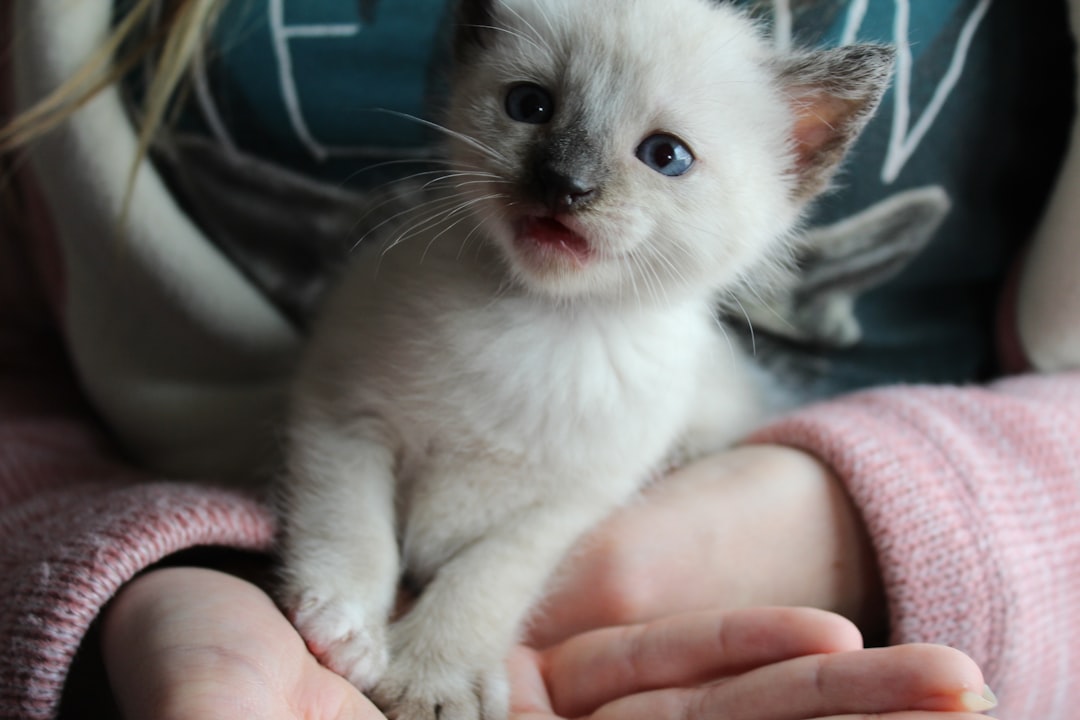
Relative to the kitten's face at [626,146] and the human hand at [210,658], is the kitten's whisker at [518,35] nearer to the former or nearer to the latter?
the kitten's face at [626,146]

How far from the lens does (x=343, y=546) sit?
0.91 m

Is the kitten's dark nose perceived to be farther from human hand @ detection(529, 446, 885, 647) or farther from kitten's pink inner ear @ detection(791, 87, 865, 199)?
human hand @ detection(529, 446, 885, 647)

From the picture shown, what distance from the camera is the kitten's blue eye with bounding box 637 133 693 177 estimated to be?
0.86m

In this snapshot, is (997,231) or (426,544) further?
(997,231)

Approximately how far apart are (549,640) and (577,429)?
278 mm

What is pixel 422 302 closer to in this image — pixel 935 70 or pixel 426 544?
pixel 426 544

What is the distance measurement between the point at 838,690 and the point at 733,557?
0.29 metres

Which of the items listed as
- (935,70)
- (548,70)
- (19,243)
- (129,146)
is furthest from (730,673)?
(19,243)

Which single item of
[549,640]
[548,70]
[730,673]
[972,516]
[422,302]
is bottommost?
[549,640]

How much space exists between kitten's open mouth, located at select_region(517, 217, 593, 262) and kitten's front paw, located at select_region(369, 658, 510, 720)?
44 cm

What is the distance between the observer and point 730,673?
0.84 metres

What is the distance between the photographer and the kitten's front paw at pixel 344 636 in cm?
82

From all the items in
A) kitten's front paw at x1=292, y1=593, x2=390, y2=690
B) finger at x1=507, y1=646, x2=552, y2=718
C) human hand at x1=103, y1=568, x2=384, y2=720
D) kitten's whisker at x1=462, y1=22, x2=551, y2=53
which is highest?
kitten's whisker at x1=462, y1=22, x2=551, y2=53

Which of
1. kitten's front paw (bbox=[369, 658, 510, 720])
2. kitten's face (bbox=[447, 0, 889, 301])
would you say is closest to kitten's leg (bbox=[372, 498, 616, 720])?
kitten's front paw (bbox=[369, 658, 510, 720])
